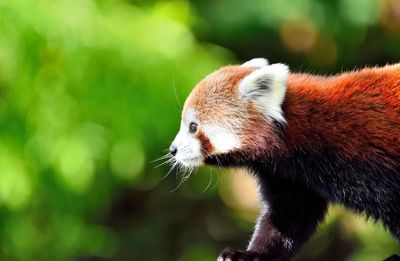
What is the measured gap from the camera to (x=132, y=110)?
589 centimetres

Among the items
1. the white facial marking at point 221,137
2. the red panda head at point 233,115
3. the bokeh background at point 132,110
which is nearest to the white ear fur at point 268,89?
the red panda head at point 233,115

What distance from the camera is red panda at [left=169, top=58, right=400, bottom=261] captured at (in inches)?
138

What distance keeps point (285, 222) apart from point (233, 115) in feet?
1.42

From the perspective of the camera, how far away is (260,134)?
361 centimetres

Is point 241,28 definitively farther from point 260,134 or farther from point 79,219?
point 260,134

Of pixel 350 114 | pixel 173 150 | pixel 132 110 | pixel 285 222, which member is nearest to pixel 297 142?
pixel 350 114

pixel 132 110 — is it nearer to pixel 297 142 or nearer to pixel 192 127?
pixel 192 127

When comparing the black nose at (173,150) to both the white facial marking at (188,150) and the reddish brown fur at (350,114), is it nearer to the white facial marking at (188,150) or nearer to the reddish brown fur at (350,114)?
the white facial marking at (188,150)

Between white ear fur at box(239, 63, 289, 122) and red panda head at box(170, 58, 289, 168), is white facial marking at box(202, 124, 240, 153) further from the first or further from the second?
white ear fur at box(239, 63, 289, 122)

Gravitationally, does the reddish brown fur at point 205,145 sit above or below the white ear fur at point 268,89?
below

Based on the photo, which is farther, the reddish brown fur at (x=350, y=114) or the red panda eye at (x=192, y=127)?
the red panda eye at (x=192, y=127)

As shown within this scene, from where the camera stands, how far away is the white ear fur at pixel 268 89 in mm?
3590

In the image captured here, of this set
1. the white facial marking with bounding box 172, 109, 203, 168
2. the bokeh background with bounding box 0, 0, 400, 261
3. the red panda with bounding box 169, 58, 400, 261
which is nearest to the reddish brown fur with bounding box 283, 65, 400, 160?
the red panda with bounding box 169, 58, 400, 261

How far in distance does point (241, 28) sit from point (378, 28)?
1.02 metres
